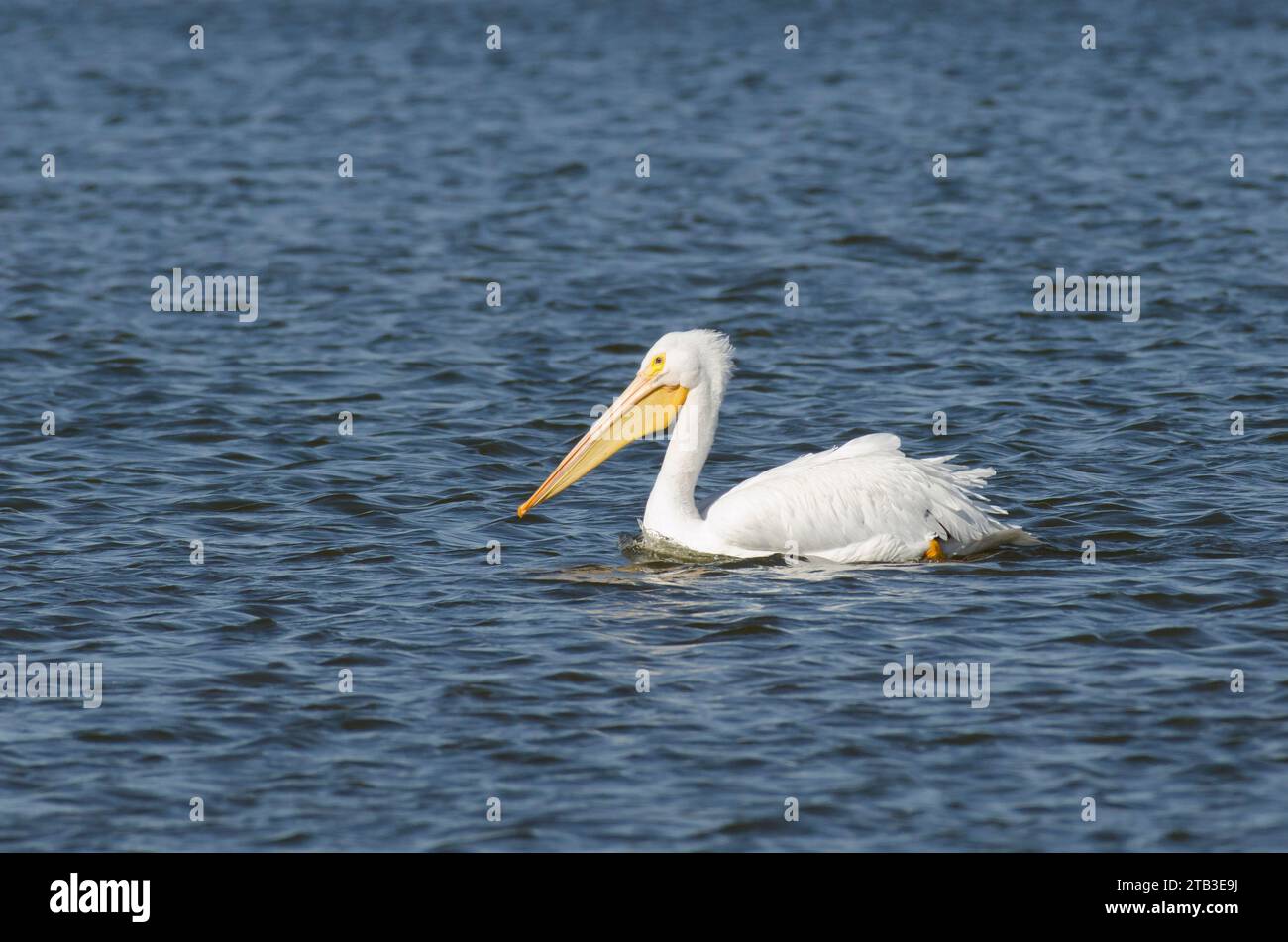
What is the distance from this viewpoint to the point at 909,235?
17375 millimetres

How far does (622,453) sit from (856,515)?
116 inches

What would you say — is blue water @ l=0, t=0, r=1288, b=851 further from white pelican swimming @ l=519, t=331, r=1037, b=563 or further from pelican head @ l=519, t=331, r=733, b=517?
pelican head @ l=519, t=331, r=733, b=517

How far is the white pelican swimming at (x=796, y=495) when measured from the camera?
31.2 feet

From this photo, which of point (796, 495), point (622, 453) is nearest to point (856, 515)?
point (796, 495)

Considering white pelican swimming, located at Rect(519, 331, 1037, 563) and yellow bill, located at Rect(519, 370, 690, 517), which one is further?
yellow bill, located at Rect(519, 370, 690, 517)

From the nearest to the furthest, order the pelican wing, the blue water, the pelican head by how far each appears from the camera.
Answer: the blue water < the pelican wing < the pelican head

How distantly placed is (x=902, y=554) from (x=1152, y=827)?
331 cm

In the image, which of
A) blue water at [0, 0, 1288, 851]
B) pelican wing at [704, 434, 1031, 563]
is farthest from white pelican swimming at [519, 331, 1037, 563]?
blue water at [0, 0, 1288, 851]

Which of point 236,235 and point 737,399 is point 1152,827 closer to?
point 737,399

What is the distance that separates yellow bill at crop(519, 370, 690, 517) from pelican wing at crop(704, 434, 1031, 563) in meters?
0.71

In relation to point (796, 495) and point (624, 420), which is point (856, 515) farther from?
point (624, 420)

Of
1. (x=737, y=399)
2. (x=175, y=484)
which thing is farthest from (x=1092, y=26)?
(x=175, y=484)

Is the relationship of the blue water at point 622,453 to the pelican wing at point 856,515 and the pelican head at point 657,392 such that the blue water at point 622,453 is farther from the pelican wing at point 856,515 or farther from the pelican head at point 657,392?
the pelican head at point 657,392

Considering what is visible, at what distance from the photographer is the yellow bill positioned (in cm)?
1009
